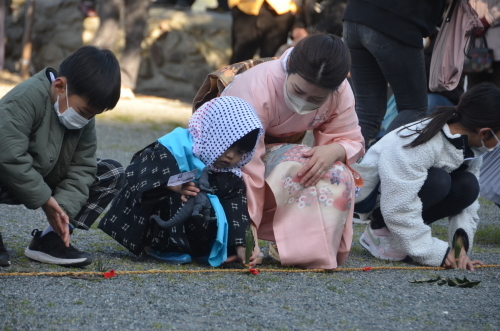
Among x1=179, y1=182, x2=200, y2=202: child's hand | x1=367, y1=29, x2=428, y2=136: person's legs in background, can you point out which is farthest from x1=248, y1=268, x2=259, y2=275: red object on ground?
x1=367, y1=29, x2=428, y2=136: person's legs in background

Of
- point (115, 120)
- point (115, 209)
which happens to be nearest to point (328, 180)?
point (115, 209)

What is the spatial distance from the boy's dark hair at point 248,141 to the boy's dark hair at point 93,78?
1.54ft

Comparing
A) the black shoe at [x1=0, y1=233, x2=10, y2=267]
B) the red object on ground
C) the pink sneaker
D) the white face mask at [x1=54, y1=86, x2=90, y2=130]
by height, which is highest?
the white face mask at [x1=54, y1=86, x2=90, y2=130]

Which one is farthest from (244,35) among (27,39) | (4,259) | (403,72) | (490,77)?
(4,259)

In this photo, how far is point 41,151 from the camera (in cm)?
235

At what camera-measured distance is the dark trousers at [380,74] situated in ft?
11.4

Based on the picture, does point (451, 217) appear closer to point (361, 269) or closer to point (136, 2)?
point (361, 269)

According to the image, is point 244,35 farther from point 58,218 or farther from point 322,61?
point 58,218

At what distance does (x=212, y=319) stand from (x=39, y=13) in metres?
8.27

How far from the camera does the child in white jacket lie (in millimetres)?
2805

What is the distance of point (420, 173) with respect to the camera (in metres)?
2.80

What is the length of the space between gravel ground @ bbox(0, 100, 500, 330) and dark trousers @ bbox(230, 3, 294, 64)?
4.35m

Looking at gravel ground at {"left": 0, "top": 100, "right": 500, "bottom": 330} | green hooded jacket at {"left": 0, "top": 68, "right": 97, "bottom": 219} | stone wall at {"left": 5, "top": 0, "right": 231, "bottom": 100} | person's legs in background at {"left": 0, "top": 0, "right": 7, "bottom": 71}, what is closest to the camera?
gravel ground at {"left": 0, "top": 100, "right": 500, "bottom": 330}

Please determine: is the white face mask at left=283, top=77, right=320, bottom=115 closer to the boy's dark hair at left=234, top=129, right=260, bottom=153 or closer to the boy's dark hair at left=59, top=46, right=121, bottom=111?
the boy's dark hair at left=234, top=129, right=260, bottom=153
